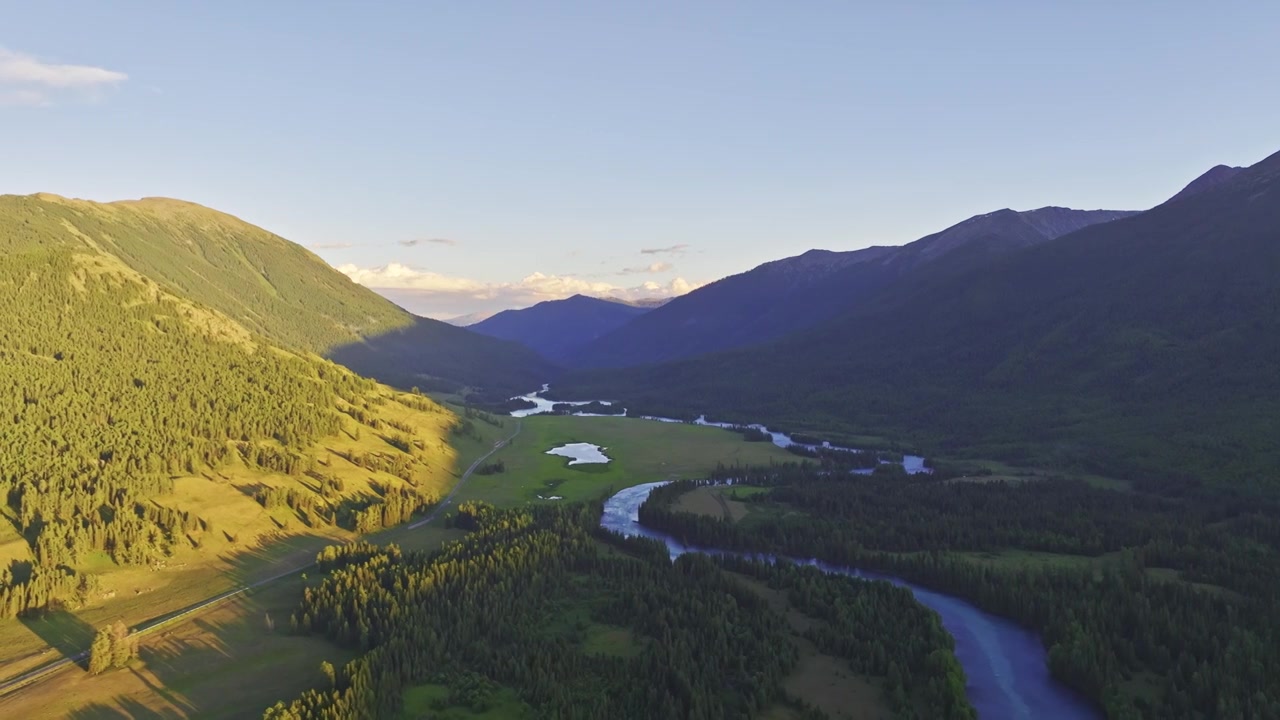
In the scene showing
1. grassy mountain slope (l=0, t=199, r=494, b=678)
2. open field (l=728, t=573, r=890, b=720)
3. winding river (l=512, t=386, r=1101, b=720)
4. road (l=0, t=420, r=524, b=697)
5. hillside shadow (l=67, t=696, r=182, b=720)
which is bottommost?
winding river (l=512, t=386, r=1101, b=720)

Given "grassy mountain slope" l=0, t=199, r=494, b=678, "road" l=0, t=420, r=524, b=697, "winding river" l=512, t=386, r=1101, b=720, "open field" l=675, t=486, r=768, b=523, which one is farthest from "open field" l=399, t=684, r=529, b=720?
"open field" l=675, t=486, r=768, b=523

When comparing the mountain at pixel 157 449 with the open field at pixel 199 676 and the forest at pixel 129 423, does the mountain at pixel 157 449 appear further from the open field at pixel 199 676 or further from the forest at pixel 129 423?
the open field at pixel 199 676

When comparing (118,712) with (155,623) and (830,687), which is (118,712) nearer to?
(155,623)

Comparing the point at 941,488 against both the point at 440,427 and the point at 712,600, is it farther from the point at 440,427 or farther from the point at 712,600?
the point at 440,427

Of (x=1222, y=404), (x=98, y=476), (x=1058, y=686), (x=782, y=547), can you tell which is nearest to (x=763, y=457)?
(x=782, y=547)

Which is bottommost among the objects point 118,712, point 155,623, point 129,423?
point 118,712

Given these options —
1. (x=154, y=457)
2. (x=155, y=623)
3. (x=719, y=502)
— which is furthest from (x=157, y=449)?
(x=719, y=502)

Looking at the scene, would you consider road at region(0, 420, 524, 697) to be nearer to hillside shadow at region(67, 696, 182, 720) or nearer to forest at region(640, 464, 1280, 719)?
hillside shadow at region(67, 696, 182, 720)
